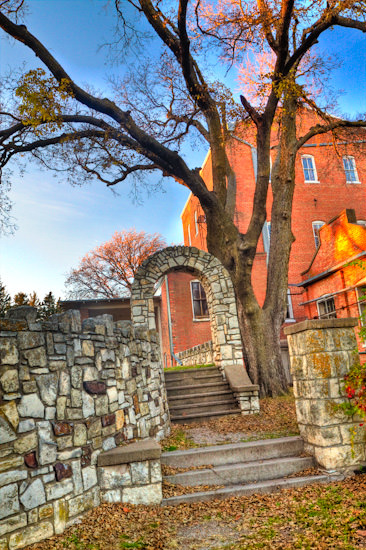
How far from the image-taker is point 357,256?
518 inches

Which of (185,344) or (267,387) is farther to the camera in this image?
(185,344)

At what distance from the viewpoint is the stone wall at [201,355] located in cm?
1122

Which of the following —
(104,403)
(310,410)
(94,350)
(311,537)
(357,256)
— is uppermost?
(357,256)

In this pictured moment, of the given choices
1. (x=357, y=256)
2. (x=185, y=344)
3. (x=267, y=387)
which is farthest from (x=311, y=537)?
(x=185, y=344)

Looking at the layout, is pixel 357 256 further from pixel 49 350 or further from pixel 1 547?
pixel 1 547

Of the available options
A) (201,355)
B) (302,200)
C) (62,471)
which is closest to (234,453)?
(62,471)

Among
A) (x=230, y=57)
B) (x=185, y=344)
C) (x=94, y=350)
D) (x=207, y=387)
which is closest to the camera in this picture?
(x=94, y=350)

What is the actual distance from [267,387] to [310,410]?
15.3 feet

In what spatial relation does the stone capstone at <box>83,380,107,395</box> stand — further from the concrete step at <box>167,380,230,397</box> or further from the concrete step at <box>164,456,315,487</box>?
the concrete step at <box>167,380,230,397</box>

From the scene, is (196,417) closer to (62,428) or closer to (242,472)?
(242,472)

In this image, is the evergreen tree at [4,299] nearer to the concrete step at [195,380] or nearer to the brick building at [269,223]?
the concrete step at [195,380]

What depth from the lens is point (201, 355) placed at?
12.3 meters

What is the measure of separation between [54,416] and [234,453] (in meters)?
2.54

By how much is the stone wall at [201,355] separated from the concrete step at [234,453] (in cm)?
537
